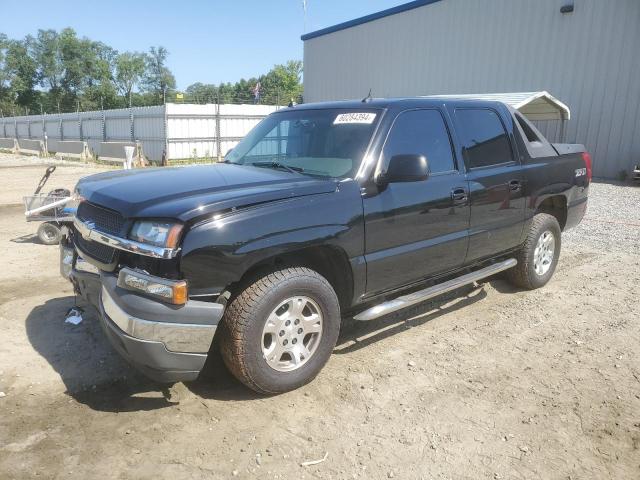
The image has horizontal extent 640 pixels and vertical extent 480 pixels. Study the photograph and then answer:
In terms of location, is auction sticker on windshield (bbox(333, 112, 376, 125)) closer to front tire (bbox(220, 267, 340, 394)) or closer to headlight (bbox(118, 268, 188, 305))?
front tire (bbox(220, 267, 340, 394))

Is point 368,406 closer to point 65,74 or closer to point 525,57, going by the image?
point 525,57

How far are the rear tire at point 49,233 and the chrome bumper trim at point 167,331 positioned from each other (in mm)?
4724

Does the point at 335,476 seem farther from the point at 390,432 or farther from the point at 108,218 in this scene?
the point at 108,218

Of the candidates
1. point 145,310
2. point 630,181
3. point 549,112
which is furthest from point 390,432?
point 630,181

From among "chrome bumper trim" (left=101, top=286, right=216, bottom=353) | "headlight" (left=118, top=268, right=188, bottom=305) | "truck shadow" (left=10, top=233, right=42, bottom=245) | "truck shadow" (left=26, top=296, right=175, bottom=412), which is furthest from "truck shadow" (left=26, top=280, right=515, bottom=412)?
"truck shadow" (left=10, top=233, right=42, bottom=245)

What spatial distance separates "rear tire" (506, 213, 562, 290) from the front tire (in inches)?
104

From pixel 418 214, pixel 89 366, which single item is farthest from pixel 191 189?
pixel 418 214

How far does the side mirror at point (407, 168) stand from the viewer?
334 cm

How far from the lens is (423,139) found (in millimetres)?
3922

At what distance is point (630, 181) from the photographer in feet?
50.1

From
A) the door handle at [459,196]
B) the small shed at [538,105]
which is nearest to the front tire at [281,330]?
the door handle at [459,196]

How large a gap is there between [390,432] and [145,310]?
1.56 metres

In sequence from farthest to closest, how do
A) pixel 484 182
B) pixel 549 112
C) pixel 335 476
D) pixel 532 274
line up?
pixel 549 112, pixel 532 274, pixel 484 182, pixel 335 476

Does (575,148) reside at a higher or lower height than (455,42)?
lower
